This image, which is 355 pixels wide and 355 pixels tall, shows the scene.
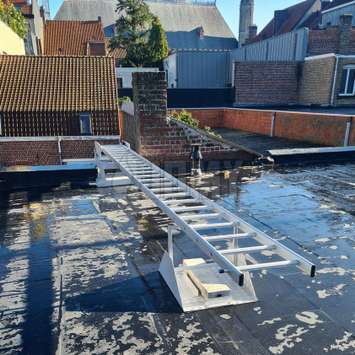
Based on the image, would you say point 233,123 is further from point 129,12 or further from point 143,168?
point 129,12

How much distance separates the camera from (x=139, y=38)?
3556 centimetres

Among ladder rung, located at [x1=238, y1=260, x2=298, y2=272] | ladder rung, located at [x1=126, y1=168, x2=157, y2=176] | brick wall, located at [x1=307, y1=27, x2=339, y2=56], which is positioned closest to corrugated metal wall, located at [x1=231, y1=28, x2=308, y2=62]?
brick wall, located at [x1=307, y1=27, x2=339, y2=56]

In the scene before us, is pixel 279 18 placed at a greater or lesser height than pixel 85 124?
greater

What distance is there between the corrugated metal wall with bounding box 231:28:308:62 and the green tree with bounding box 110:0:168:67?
891 cm

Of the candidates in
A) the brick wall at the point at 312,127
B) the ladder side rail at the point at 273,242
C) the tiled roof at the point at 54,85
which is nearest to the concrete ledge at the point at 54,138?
the tiled roof at the point at 54,85

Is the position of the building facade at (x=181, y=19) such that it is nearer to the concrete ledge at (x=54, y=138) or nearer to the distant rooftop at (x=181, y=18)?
the distant rooftop at (x=181, y=18)

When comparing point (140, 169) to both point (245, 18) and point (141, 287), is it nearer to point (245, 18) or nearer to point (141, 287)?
point (141, 287)

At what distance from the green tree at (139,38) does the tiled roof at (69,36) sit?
18.1 feet

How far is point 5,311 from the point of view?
305cm

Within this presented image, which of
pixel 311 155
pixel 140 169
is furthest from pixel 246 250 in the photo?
pixel 311 155

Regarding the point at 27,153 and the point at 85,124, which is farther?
the point at 85,124

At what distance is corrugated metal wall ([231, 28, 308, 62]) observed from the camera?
24.4 metres

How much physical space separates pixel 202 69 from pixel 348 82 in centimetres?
1213

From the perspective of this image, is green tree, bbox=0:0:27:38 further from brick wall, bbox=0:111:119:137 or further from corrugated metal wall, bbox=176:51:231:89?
corrugated metal wall, bbox=176:51:231:89
